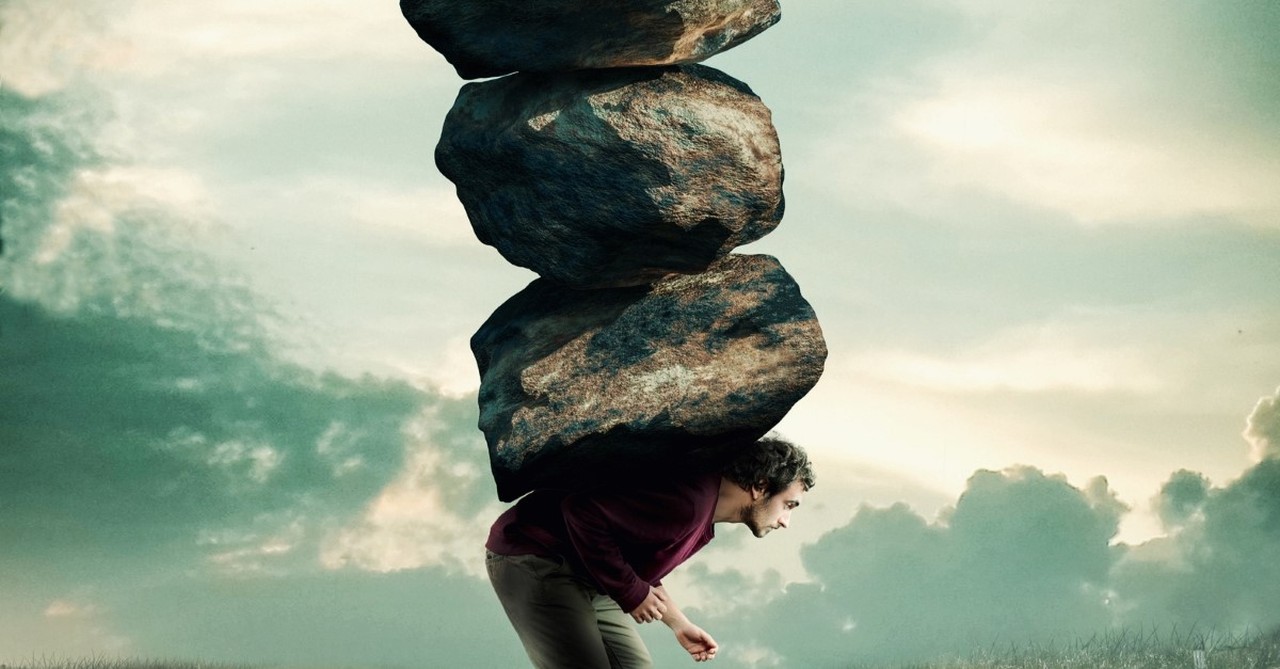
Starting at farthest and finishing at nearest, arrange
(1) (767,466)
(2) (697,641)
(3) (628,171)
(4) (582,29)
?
(2) (697,641) → (1) (767,466) → (4) (582,29) → (3) (628,171)

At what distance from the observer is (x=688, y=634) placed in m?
5.53

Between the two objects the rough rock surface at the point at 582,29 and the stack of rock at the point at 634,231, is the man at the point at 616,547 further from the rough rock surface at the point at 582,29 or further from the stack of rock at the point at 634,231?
the rough rock surface at the point at 582,29

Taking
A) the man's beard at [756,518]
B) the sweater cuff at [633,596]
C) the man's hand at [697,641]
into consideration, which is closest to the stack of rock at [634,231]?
the man's beard at [756,518]

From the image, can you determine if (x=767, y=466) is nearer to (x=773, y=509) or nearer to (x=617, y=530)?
(x=773, y=509)

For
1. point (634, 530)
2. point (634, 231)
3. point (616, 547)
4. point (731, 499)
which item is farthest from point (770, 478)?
point (634, 231)

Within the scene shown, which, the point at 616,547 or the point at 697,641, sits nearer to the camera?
the point at 616,547

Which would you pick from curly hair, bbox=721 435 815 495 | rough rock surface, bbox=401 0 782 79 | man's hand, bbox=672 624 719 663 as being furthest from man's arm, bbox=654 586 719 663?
rough rock surface, bbox=401 0 782 79

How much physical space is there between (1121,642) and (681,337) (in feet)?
26.4

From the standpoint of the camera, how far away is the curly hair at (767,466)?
5.41m

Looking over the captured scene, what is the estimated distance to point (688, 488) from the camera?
5.29 m

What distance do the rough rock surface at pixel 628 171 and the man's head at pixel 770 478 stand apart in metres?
0.83

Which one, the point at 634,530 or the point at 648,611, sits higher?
the point at 634,530

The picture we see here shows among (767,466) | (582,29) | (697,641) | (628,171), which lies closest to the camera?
(628,171)

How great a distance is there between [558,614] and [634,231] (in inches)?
63.0
